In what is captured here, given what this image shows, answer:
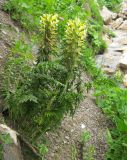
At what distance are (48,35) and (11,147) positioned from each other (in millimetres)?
1462

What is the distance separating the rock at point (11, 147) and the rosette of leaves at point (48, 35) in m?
1.01

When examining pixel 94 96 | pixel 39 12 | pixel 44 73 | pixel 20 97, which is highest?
pixel 39 12

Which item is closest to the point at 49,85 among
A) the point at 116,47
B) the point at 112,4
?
the point at 116,47

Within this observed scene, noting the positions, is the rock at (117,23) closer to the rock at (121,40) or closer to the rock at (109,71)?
the rock at (121,40)

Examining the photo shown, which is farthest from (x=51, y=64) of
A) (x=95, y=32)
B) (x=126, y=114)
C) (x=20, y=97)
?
(x=95, y=32)

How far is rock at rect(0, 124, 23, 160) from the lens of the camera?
166 inches

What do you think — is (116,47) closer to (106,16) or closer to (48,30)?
(106,16)

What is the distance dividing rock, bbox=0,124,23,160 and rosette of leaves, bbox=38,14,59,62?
1.01m

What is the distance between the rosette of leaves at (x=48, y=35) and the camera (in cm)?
479

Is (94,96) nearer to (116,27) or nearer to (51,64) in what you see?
(51,64)

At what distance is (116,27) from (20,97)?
11.7 m

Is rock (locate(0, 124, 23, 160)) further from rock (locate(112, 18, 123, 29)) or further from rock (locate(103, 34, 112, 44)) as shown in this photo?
rock (locate(112, 18, 123, 29))

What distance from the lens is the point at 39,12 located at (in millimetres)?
8469

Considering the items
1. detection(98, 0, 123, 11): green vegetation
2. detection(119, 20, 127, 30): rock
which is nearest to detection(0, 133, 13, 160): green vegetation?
detection(119, 20, 127, 30): rock
